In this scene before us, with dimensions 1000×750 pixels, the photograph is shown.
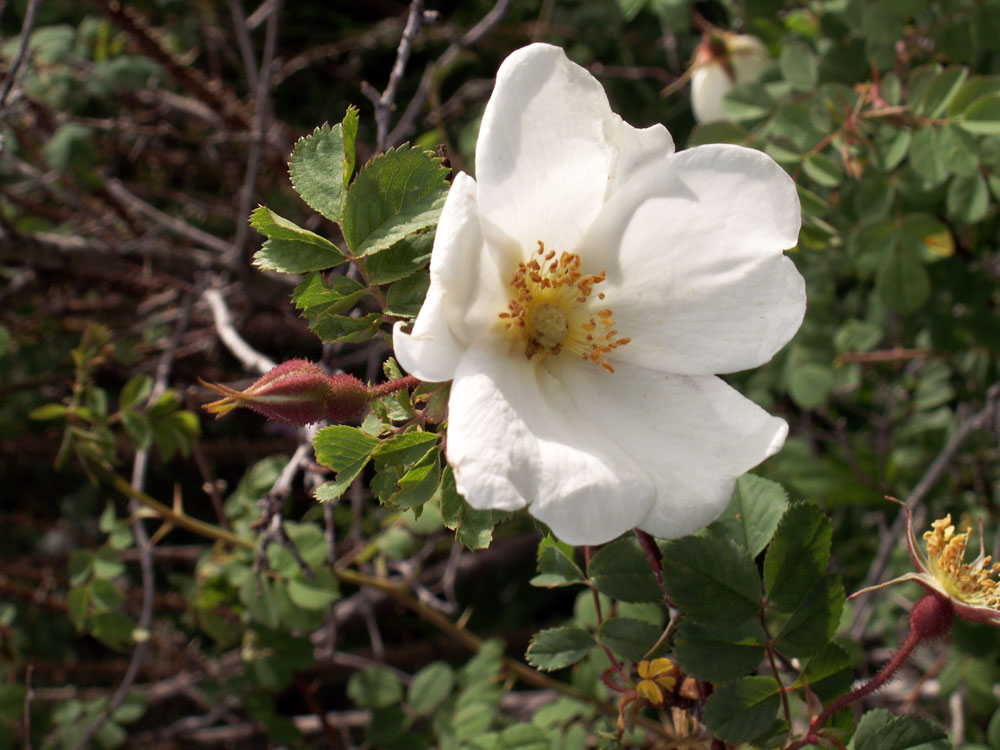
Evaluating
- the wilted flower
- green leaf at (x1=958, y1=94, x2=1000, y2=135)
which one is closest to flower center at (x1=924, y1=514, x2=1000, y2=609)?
the wilted flower

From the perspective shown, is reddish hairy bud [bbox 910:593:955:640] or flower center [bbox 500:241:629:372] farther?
flower center [bbox 500:241:629:372]

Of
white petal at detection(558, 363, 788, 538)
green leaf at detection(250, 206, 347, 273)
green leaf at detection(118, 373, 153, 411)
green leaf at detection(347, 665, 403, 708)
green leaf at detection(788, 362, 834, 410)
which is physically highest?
green leaf at detection(250, 206, 347, 273)

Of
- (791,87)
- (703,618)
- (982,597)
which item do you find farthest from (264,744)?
(791,87)

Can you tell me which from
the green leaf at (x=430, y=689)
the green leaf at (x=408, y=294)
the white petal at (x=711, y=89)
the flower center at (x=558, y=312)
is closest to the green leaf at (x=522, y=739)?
the green leaf at (x=430, y=689)

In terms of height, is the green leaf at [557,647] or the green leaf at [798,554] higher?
the green leaf at [798,554]

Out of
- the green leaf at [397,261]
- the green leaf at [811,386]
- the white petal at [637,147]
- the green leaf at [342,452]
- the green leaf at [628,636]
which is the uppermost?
the white petal at [637,147]

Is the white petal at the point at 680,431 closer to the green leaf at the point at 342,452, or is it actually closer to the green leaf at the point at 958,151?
the green leaf at the point at 342,452

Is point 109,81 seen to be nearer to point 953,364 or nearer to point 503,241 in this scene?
point 503,241

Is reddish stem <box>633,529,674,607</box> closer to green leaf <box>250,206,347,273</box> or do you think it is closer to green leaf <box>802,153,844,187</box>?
green leaf <box>250,206,347,273</box>
